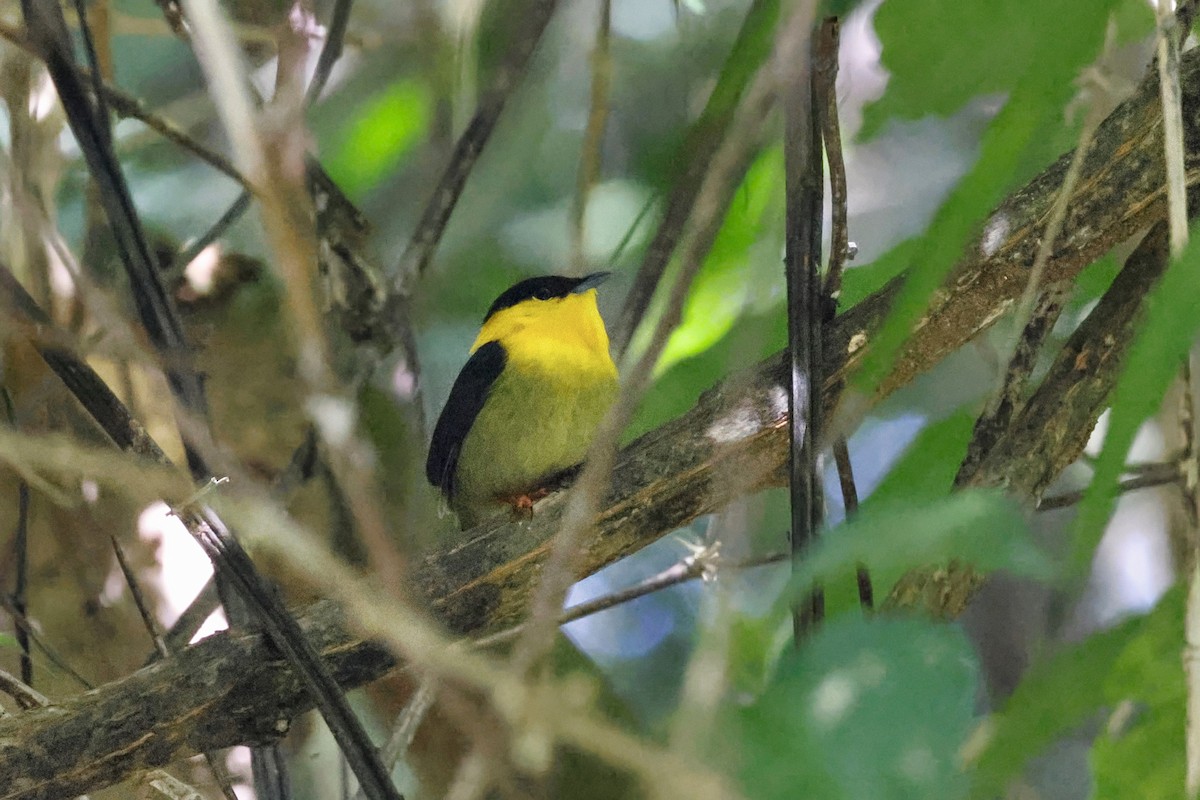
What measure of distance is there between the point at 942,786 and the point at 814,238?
70 centimetres

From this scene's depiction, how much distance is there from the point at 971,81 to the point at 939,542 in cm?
67

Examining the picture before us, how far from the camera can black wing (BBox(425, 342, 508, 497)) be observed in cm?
238

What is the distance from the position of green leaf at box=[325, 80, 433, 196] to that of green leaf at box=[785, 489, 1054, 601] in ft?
8.08

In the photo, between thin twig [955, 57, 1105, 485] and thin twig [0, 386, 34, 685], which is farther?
thin twig [0, 386, 34, 685]

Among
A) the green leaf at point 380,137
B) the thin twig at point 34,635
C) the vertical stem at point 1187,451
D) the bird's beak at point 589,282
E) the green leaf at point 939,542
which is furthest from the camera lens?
the green leaf at point 380,137

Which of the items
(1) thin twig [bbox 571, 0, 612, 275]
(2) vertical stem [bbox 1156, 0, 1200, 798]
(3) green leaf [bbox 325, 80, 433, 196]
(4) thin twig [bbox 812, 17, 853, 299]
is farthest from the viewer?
(3) green leaf [bbox 325, 80, 433, 196]

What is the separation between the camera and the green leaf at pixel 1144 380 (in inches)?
22.9

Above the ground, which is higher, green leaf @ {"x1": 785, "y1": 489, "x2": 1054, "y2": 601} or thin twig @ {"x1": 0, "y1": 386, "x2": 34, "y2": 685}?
thin twig @ {"x1": 0, "y1": 386, "x2": 34, "y2": 685}

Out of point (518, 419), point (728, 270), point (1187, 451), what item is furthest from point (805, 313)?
point (518, 419)

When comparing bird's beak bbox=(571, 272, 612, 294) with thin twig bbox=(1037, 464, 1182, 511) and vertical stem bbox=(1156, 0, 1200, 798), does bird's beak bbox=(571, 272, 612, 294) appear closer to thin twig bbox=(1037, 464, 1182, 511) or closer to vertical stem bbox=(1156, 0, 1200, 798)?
thin twig bbox=(1037, 464, 1182, 511)

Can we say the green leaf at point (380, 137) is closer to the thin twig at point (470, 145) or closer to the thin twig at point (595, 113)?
the thin twig at point (470, 145)

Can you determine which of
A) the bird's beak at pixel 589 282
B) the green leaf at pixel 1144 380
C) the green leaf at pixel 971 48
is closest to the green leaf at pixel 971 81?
the green leaf at pixel 971 48

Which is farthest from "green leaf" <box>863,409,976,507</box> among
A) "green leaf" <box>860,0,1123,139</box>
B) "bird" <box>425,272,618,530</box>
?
"bird" <box>425,272,618,530</box>

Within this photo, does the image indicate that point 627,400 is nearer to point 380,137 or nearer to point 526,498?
point 526,498
